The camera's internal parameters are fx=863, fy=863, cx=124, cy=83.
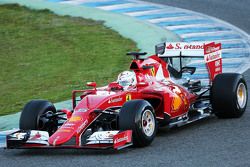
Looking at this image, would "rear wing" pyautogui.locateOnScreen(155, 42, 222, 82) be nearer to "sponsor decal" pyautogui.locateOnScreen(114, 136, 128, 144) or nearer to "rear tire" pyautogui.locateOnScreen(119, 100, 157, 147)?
"rear tire" pyautogui.locateOnScreen(119, 100, 157, 147)

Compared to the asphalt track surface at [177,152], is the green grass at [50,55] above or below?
above

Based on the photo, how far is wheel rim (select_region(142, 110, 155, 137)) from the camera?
37.2 feet

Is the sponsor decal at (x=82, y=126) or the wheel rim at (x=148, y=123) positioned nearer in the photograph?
the sponsor decal at (x=82, y=126)

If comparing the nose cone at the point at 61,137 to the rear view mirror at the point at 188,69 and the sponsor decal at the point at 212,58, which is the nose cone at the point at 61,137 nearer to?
the sponsor decal at the point at 212,58

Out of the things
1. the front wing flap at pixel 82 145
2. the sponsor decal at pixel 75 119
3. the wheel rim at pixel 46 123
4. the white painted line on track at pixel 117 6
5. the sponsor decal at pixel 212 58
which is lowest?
the front wing flap at pixel 82 145

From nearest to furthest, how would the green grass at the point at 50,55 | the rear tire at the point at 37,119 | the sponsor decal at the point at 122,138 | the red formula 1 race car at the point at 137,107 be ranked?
the sponsor decal at the point at 122,138 → the red formula 1 race car at the point at 137,107 → the rear tire at the point at 37,119 → the green grass at the point at 50,55

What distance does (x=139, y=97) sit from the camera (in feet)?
40.0

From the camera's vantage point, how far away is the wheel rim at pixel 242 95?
1324cm

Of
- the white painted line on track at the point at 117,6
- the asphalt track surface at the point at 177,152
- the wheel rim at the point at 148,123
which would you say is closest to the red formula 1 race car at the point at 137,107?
the wheel rim at the point at 148,123

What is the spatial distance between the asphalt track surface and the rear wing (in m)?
1.26

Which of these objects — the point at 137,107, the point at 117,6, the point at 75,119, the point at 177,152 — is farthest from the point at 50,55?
the point at 177,152

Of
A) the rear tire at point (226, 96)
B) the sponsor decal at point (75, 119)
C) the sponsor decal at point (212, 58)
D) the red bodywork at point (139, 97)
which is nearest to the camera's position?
the red bodywork at point (139, 97)

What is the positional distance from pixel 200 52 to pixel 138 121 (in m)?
3.13

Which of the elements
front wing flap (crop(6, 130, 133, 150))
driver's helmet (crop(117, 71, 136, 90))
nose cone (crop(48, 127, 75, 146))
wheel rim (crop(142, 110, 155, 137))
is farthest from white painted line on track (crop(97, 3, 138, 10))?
nose cone (crop(48, 127, 75, 146))
